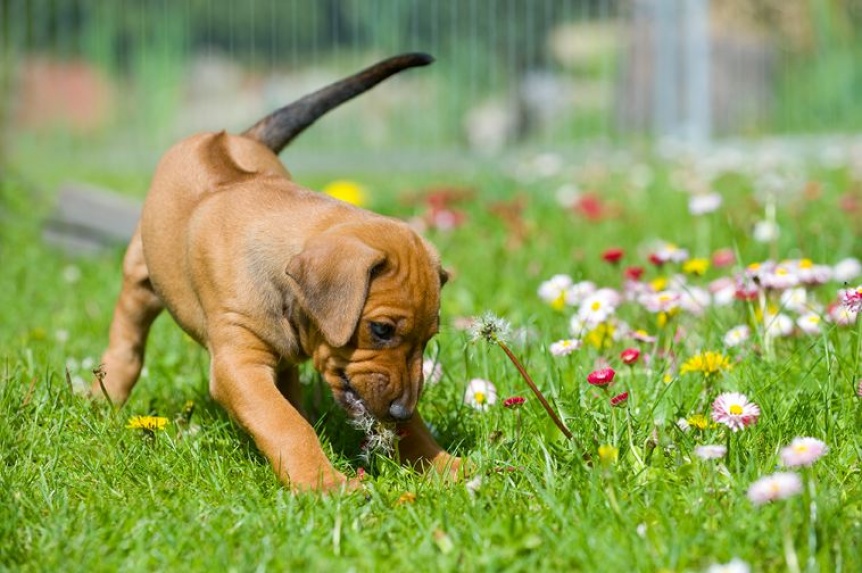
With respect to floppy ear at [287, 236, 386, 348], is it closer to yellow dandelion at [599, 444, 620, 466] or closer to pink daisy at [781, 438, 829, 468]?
yellow dandelion at [599, 444, 620, 466]

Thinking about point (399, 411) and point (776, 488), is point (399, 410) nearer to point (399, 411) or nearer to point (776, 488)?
point (399, 411)

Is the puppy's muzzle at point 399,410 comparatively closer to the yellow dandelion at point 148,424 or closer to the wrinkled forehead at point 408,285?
the wrinkled forehead at point 408,285

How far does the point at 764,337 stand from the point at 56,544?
2261 millimetres

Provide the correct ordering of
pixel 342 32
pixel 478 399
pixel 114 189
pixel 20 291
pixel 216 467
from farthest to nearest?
1. pixel 342 32
2. pixel 114 189
3. pixel 20 291
4. pixel 478 399
5. pixel 216 467

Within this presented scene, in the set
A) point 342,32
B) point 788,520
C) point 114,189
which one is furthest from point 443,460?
point 342,32

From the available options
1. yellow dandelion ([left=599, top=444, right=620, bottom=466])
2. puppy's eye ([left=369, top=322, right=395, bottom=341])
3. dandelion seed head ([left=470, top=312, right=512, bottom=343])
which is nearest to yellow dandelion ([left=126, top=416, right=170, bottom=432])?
puppy's eye ([left=369, top=322, right=395, bottom=341])

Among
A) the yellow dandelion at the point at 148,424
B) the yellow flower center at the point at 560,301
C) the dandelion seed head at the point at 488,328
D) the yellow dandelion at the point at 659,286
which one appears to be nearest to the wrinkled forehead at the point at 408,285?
the dandelion seed head at the point at 488,328

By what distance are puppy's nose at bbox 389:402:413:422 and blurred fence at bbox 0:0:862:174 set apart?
9.37 meters

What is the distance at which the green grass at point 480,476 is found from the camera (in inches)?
97.3

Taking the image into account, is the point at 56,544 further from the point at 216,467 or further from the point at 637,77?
the point at 637,77

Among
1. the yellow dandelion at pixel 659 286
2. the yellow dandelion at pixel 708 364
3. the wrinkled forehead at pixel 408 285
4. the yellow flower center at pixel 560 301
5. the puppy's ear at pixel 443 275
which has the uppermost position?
the wrinkled forehead at pixel 408 285

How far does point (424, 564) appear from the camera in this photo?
244cm

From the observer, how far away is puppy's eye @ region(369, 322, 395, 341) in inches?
120

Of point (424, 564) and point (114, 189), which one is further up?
point (424, 564)
